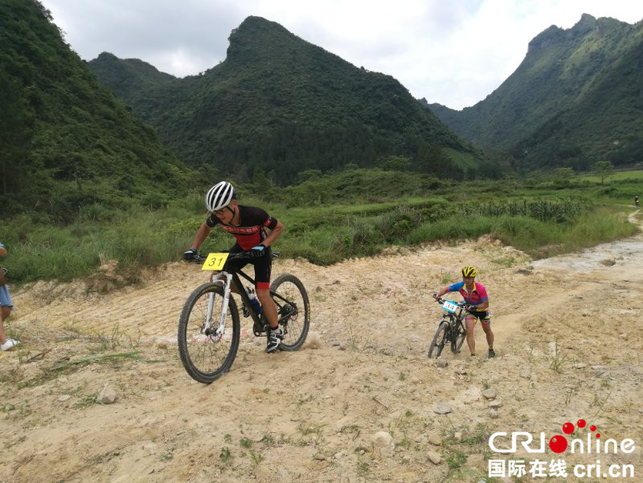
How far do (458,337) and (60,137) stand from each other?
37.1 meters

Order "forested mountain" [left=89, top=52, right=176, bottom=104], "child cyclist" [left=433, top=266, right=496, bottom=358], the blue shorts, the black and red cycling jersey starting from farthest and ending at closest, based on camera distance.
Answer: "forested mountain" [left=89, top=52, right=176, bottom=104], "child cyclist" [left=433, top=266, right=496, bottom=358], the blue shorts, the black and red cycling jersey

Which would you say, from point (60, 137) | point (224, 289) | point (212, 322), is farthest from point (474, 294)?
point (60, 137)

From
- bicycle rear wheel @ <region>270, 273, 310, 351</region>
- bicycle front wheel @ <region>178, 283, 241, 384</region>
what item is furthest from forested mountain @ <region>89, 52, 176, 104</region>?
bicycle front wheel @ <region>178, 283, 241, 384</region>

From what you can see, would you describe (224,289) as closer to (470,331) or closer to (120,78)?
(470,331)

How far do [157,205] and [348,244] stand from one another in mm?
17713

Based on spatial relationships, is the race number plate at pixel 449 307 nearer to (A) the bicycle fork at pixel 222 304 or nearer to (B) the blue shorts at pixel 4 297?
(A) the bicycle fork at pixel 222 304

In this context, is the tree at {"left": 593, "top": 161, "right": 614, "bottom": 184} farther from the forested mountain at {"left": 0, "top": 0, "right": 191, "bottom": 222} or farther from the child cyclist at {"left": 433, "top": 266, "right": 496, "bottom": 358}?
the child cyclist at {"left": 433, "top": 266, "right": 496, "bottom": 358}

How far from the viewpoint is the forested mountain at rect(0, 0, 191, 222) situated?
22062mm

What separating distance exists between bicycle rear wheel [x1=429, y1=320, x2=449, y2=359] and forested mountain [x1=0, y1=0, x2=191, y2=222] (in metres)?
20.2

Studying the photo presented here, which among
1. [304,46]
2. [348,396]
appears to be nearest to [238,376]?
[348,396]

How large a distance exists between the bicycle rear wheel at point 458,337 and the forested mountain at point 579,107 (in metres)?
104

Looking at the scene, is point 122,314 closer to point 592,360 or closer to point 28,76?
point 592,360

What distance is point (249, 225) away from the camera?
426 centimetres
